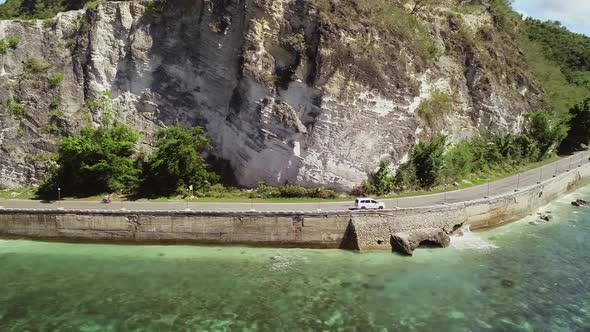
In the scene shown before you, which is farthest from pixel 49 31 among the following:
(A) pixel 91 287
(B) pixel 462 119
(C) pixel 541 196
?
(C) pixel 541 196

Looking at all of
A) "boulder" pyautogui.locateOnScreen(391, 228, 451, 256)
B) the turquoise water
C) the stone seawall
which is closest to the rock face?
the stone seawall

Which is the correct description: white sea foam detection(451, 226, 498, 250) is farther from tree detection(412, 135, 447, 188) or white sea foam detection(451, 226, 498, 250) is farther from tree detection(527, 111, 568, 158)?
tree detection(527, 111, 568, 158)

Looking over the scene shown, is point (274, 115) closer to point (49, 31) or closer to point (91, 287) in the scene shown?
point (91, 287)

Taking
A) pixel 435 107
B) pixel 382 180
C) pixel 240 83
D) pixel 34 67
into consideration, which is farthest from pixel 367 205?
pixel 34 67

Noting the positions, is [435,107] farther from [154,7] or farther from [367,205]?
[154,7]

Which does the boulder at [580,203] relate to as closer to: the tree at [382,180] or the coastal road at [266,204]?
the coastal road at [266,204]

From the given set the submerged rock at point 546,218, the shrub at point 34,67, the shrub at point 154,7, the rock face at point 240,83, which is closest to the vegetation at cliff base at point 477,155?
the rock face at point 240,83

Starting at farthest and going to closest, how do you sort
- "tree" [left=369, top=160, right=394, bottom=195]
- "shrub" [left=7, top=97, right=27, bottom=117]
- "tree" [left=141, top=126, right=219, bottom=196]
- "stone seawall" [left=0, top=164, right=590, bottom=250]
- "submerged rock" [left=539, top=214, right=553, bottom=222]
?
"shrub" [left=7, top=97, right=27, bottom=117] < "submerged rock" [left=539, top=214, right=553, bottom=222] < "tree" [left=369, top=160, right=394, bottom=195] < "tree" [left=141, top=126, right=219, bottom=196] < "stone seawall" [left=0, top=164, right=590, bottom=250]
